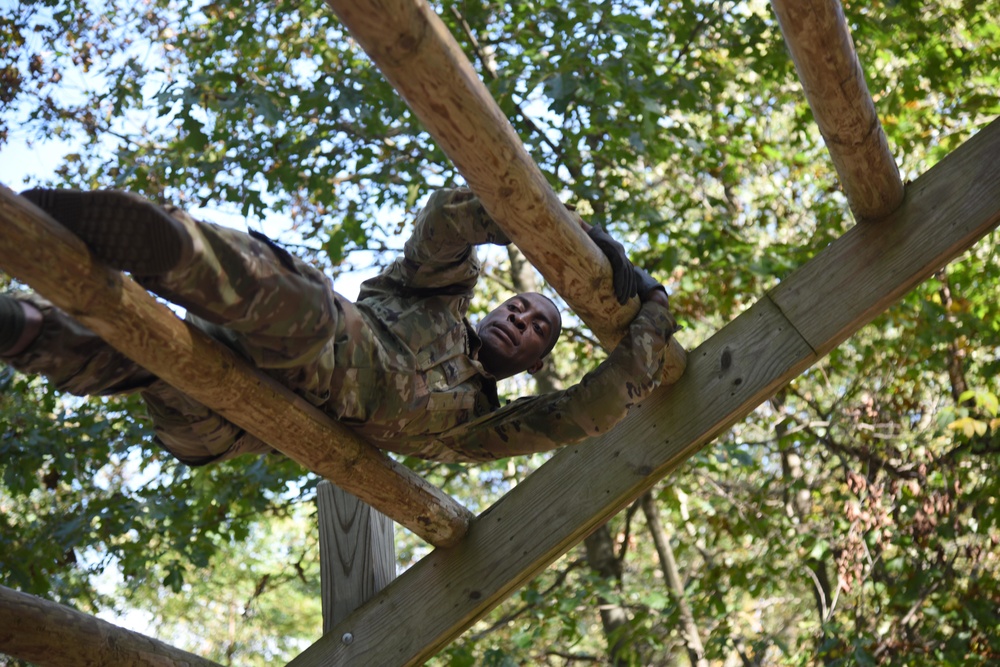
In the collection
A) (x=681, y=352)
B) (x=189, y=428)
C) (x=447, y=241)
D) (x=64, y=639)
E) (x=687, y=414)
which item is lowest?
(x=64, y=639)

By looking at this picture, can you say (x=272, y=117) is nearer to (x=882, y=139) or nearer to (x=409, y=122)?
(x=409, y=122)

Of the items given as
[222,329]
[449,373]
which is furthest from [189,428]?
[449,373]

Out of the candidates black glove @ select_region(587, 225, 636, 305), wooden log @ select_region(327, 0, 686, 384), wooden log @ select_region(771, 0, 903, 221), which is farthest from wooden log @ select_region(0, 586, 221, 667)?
wooden log @ select_region(771, 0, 903, 221)

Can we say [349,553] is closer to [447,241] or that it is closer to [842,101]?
[447,241]

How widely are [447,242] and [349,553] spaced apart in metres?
1.29

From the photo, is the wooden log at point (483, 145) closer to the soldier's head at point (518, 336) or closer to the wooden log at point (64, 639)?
the soldier's head at point (518, 336)

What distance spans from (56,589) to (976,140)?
5.51 metres

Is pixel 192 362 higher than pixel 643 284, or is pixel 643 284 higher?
pixel 643 284

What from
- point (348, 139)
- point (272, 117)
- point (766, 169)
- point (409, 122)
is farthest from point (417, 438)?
point (766, 169)

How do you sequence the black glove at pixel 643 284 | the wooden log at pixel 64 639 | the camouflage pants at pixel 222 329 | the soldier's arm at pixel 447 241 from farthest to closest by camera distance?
the black glove at pixel 643 284 < the wooden log at pixel 64 639 < the soldier's arm at pixel 447 241 < the camouflage pants at pixel 222 329

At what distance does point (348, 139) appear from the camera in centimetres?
705

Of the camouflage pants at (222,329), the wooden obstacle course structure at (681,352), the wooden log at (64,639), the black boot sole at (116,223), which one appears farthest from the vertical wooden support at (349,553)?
the black boot sole at (116,223)

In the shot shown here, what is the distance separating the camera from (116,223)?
178cm

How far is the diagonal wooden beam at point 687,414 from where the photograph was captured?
2.83 m
